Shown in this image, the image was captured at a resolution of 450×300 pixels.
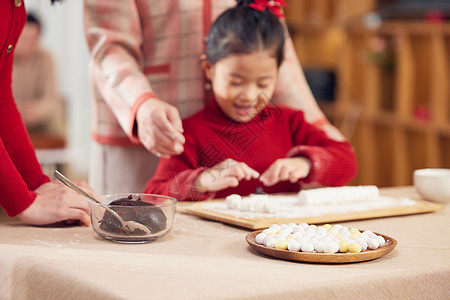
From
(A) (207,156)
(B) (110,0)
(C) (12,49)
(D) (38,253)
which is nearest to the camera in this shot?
(D) (38,253)

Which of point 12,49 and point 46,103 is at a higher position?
point 12,49

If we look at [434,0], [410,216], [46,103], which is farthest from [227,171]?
[46,103]

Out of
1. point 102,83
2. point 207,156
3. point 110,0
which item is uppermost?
point 110,0

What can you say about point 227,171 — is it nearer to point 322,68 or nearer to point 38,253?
point 38,253

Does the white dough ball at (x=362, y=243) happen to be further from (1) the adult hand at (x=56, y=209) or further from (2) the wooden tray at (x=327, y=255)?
(1) the adult hand at (x=56, y=209)

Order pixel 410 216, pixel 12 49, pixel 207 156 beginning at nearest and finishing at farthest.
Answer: pixel 12 49 → pixel 410 216 → pixel 207 156

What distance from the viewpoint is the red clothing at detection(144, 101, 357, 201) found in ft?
4.77

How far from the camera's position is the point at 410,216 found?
4.43ft

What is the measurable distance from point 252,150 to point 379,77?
2.81 m

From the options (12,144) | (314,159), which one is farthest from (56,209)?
(314,159)

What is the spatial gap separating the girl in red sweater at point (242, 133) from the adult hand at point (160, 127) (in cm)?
8

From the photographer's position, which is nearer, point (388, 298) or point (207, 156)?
point (388, 298)

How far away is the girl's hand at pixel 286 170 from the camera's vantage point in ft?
4.90

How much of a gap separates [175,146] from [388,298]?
650 millimetres
